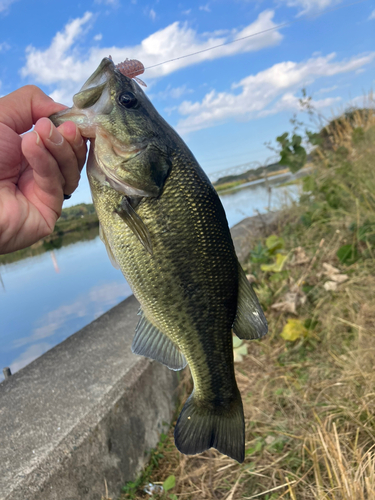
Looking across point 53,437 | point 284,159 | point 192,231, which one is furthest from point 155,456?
point 284,159

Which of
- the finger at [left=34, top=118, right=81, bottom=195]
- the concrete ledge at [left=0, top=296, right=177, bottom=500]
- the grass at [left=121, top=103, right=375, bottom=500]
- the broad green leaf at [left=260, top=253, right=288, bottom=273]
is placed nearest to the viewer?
the finger at [left=34, top=118, right=81, bottom=195]

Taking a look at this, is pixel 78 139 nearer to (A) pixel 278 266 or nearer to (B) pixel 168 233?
(B) pixel 168 233

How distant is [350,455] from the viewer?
2.28m

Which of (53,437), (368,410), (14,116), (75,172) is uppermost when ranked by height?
(14,116)

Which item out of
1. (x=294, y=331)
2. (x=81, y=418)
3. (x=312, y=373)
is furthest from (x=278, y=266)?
(x=81, y=418)

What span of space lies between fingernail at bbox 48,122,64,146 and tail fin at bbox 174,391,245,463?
124 centimetres

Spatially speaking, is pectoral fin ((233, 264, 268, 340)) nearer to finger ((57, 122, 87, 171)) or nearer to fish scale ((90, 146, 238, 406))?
fish scale ((90, 146, 238, 406))

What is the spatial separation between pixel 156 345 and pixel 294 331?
2.56m

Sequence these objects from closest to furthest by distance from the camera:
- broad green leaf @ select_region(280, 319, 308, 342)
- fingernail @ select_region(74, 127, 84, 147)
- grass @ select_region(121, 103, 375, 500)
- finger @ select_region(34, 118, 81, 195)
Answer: finger @ select_region(34, 118, 81, 195), fingernail @ select_region(74, 127, 84, 147), grass @ select_region(121, 103, 375, 500), broad green leaf @ select_region(280, 319, 308, 342)

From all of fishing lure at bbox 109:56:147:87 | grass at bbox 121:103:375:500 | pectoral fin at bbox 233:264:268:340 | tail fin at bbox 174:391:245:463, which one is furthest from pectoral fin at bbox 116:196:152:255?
grass at bbox 121:103:375:500

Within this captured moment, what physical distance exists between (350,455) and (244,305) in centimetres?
146

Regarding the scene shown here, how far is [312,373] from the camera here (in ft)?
10.8

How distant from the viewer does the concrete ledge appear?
6.46 feet

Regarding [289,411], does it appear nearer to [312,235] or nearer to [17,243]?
[17,243]
